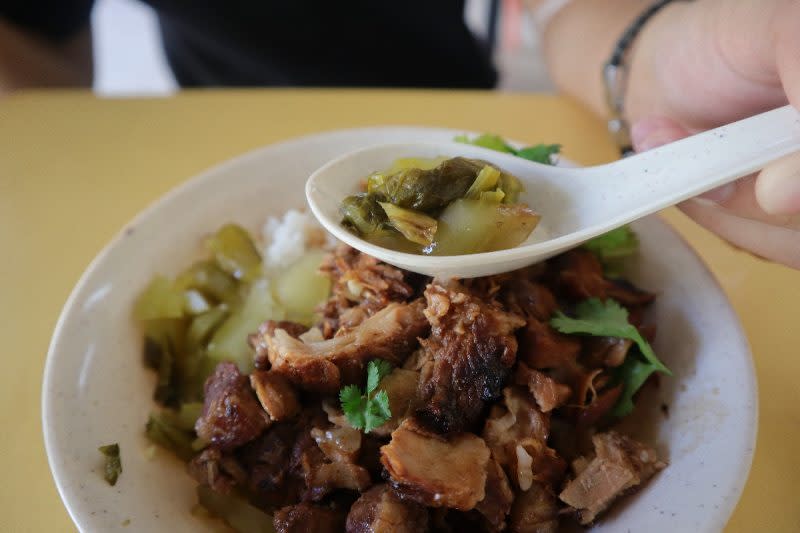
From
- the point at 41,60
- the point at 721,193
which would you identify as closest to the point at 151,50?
the point at 41,60

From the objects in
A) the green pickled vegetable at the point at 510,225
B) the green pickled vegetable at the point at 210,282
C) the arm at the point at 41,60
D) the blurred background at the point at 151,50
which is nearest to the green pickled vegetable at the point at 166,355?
the green pickled vegetable at the point at 210,282

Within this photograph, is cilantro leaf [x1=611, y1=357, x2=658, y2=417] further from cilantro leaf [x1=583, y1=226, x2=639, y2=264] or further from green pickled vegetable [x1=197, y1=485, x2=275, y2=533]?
green pickled vegetable [x1=197, y1=485, x2=275, y2=533]

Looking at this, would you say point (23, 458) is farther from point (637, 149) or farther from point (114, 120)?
point (637, 149)

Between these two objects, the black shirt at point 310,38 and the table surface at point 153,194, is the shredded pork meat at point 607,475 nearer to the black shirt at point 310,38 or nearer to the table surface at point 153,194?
the table surface at point 153,194

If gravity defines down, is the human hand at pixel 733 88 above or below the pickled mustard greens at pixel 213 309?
above

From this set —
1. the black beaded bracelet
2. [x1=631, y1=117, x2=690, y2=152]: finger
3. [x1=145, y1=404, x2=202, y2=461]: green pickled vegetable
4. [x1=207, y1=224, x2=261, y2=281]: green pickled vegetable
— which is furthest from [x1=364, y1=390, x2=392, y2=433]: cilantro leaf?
the black beaded bracelet

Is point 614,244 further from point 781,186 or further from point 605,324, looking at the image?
point 781,186

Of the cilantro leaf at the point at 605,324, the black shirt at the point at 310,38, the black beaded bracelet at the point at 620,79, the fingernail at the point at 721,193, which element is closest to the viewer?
the cilantro leaf at the point at 605,324

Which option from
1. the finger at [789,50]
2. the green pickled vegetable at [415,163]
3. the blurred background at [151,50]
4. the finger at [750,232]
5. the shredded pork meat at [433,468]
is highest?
the finger at [789,50]

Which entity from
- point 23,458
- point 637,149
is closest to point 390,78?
point 637,149
